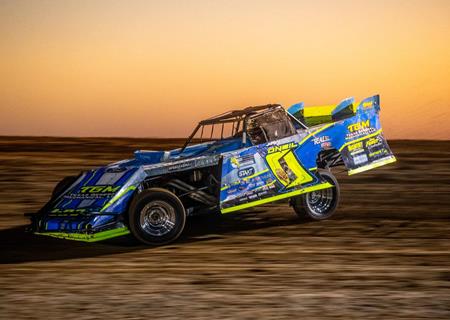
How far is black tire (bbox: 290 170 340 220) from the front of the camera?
12336 millimetres

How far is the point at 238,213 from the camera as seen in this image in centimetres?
1345

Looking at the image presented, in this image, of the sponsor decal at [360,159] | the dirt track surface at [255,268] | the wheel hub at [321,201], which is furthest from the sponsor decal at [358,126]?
the dirt track surface at [255,268]

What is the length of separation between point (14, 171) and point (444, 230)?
1254 centimetres

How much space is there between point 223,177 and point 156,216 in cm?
116

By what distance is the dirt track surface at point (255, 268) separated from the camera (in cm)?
721

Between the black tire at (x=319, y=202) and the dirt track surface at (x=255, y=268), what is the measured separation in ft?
0.68

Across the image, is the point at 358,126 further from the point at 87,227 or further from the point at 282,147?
the point at 87,227

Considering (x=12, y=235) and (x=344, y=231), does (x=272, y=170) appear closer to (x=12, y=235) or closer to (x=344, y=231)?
(x=344, y=231)

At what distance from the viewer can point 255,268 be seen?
900 centimetres

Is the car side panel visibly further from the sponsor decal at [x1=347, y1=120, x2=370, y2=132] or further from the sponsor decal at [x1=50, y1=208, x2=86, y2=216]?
the sponsor decal at [x1=50, y1=208, x2=86, y2=216]

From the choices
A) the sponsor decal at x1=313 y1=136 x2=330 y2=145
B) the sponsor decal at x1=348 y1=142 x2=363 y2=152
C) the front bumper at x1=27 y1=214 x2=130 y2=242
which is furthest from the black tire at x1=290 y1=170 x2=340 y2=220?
the front bumper at x1=27 y1=214 x2=130 y2=242

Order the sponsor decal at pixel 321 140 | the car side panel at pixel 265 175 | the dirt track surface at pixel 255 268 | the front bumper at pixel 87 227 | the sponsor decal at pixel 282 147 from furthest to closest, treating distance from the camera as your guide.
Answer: the sponsor decal at pixel 321 140 → the sponsor decal at pixel 282 147 → the car side panel at pixel 265 175 → the front bumper at pixel 87 227 → the dirt track surface at pixel 255 268

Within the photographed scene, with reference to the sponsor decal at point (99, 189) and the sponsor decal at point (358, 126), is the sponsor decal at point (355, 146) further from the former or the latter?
the sponsor decal at point (99, 189)

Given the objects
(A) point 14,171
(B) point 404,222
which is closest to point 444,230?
(B) point 404,222
